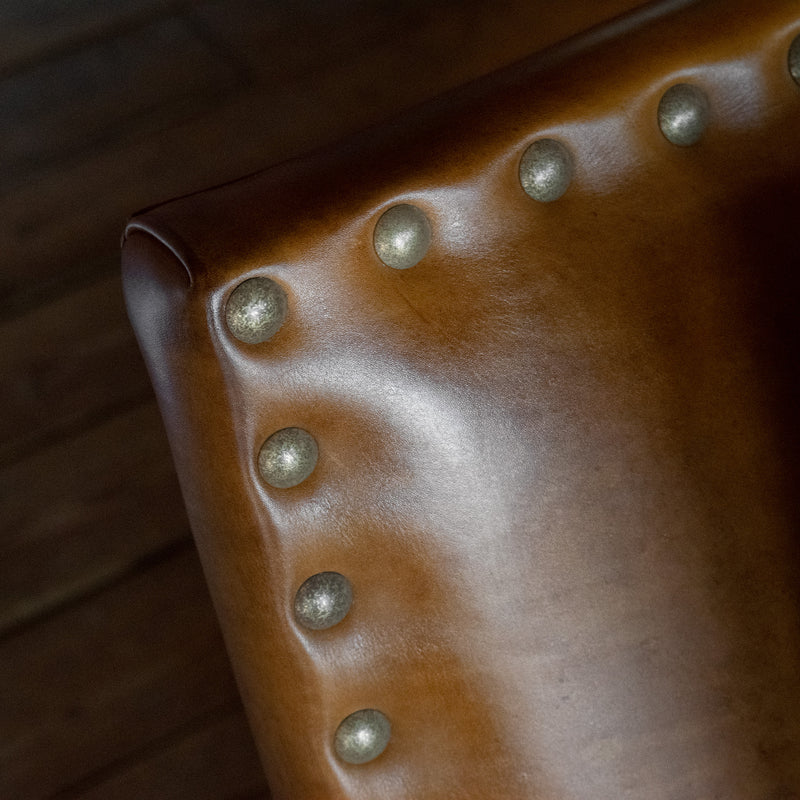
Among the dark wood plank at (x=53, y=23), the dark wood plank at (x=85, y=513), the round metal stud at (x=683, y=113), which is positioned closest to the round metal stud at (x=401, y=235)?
the round metal stud at (x=683, y=113)

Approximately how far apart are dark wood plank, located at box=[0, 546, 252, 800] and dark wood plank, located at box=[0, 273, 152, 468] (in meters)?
0.13

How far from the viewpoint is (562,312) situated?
1.55ft

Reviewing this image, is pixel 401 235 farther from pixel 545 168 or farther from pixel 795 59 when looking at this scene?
pixel 795 59

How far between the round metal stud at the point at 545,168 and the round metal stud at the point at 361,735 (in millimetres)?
262

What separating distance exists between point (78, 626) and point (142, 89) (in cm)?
43

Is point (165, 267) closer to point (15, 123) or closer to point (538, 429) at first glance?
point (538, 429)

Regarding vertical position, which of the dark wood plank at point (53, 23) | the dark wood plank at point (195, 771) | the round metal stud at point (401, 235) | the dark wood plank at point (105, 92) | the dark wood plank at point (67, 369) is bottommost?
the dark wood plank at point (195, 771)

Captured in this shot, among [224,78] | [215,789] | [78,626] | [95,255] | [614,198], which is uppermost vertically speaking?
[224,78]

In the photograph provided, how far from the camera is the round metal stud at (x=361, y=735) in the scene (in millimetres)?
482

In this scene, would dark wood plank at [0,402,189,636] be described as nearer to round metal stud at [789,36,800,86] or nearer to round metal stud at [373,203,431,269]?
round metal stud at [373,203,431,269]

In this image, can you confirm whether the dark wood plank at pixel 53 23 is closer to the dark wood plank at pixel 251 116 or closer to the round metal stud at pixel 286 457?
the dark wood plank at pixel 251 116

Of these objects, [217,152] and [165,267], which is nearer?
[165,267]

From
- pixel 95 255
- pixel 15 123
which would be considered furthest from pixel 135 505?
pixel 15 123

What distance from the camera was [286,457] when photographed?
0.45 metres
